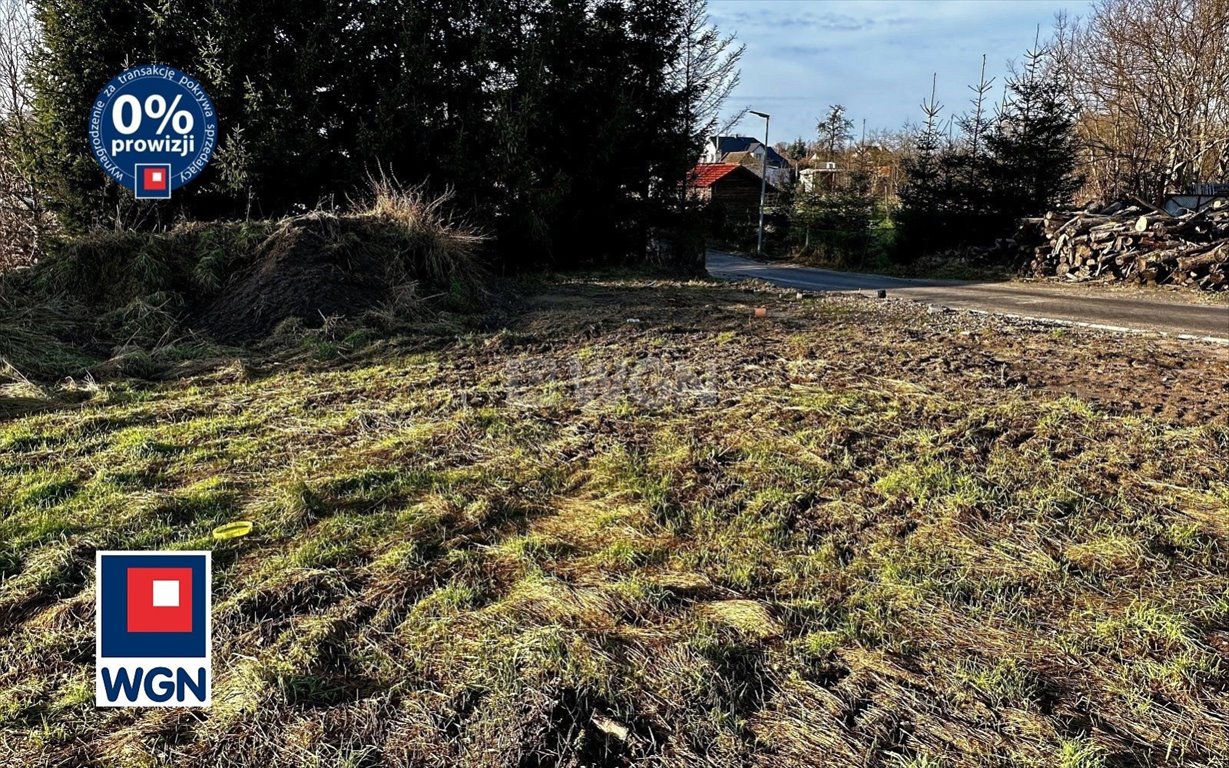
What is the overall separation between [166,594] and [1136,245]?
15413 mm

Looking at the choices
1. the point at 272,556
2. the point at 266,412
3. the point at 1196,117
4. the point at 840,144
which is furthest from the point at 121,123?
the point at 840,144

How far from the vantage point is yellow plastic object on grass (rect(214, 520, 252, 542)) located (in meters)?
2.75

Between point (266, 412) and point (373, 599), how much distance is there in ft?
8.41

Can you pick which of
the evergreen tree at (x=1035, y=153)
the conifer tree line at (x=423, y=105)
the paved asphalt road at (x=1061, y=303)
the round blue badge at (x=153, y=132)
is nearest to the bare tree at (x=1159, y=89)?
Result: the evergreen tree at (x=1035, y=153)

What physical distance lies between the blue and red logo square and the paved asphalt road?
10.7m

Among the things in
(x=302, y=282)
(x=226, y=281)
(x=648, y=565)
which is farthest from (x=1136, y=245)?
(x=226, y=281)

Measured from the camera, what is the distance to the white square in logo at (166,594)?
7.79 feet

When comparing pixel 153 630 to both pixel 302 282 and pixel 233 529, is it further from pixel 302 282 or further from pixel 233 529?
pixel 302 282

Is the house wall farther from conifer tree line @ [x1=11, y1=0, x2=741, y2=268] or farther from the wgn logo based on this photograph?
the wgn logo

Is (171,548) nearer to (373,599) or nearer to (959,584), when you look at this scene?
(373,599)

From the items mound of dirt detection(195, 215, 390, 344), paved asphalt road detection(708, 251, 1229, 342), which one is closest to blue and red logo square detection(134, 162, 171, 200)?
mound of dirt detection(195, 215, 390, 344)

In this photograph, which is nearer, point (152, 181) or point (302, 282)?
point (302, 282)

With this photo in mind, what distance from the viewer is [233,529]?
2.80 meters

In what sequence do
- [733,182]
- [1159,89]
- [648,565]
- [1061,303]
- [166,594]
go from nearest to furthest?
[166,594]
[648,565]
[1061,303]
[1159,89]
[733,182]
